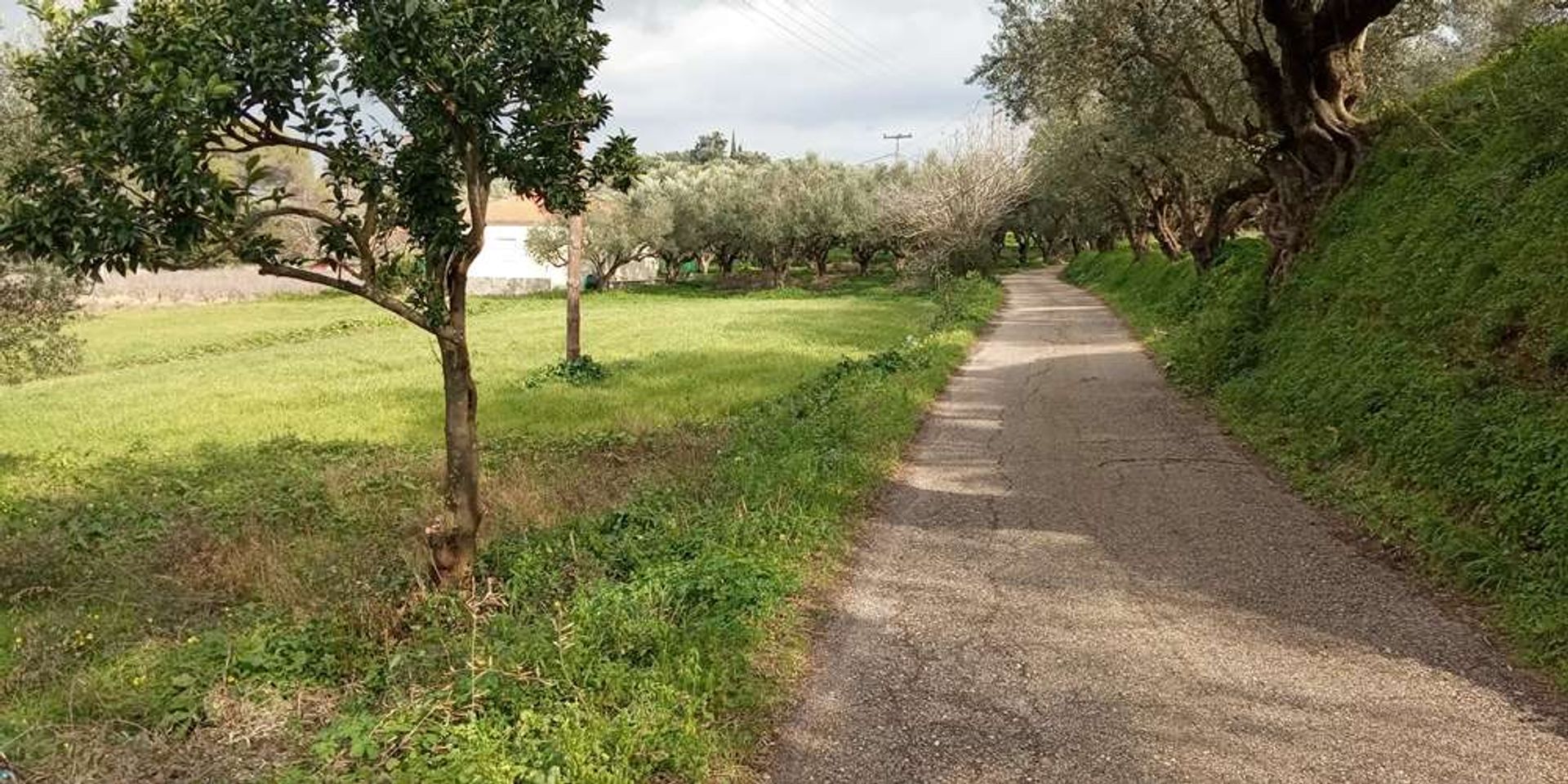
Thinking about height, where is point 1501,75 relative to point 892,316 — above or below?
above

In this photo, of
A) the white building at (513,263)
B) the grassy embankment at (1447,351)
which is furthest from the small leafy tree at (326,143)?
the white building at (513,263)

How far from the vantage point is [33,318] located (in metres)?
12.1

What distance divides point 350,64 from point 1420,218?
1100cm

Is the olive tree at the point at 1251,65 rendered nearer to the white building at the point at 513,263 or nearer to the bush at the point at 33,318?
the bush at the point at 33,318

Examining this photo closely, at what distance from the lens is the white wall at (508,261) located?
6334 cm

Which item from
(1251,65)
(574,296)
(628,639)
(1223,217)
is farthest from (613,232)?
(628,639)

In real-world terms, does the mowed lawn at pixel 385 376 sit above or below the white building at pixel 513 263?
below

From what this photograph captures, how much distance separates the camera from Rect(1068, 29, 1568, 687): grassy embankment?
598 centimetres

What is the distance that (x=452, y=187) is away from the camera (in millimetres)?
6059

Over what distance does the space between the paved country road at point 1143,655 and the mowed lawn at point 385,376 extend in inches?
188

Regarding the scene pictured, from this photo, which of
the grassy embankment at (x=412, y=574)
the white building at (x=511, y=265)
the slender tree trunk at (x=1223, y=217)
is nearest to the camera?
the grassy embankment at (x=412, y=574)

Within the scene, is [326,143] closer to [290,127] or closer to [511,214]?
[290,127]

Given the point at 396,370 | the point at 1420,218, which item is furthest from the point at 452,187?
the point at 396,370

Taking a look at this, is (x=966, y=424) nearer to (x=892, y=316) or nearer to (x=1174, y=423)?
(x=1174, y=423)
